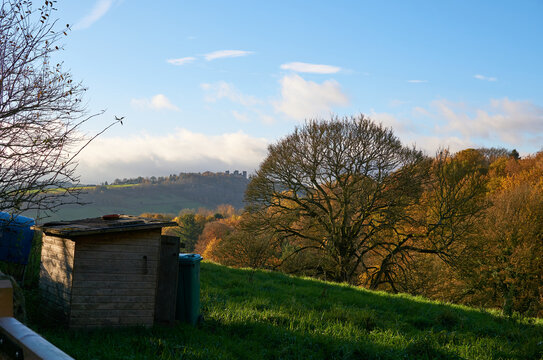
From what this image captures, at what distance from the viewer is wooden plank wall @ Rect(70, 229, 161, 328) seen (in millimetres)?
6648

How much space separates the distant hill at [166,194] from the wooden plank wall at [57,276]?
89.3 metres

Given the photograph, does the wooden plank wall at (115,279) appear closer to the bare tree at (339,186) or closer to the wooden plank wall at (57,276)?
the wooden plank wall at (57,276)

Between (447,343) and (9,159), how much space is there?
28.6 feet

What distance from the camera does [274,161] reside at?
2244 centimetres

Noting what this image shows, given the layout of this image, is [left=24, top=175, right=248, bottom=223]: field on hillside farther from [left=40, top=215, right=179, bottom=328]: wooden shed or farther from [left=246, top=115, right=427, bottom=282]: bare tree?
[left=40, top=215, right=179, bottom=328]: wooden shed

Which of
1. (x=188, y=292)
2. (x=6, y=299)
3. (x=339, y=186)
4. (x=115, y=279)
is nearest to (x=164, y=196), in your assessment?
(x=339, y=186)

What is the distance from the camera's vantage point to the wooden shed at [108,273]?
6.63m

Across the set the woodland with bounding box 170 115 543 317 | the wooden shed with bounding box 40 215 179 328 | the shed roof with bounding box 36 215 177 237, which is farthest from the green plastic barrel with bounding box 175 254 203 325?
the woodland with bounding box 170 115 543 317

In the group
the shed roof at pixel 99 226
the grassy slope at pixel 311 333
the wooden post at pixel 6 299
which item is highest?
the wooden post at pixel 6 299

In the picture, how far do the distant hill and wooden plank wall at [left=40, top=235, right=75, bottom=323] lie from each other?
3517 inches

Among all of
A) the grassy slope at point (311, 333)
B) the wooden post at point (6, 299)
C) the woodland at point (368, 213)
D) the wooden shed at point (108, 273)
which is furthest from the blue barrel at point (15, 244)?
the woodland at point (368, 213)

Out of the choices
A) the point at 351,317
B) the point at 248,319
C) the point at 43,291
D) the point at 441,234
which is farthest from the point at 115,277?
the point at 441,234

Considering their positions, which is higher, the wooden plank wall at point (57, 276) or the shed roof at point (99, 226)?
the shed roof at point (99, 226)

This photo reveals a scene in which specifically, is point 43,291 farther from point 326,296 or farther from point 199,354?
point 326,296
